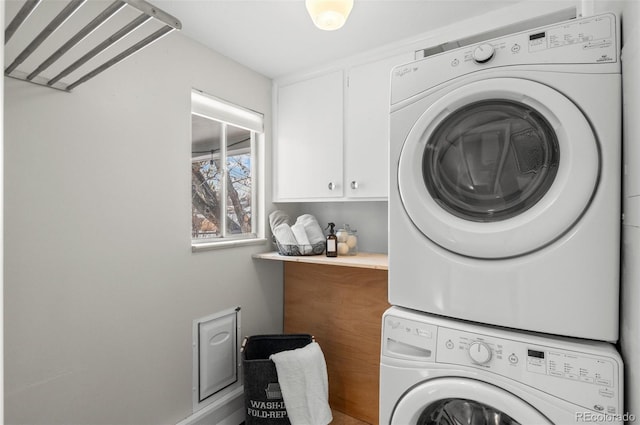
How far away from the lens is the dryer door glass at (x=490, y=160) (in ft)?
3.27

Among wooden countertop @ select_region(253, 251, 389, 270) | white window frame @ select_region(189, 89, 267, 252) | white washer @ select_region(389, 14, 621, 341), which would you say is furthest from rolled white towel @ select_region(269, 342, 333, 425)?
white washer @ select_region(389, 14, 621, 341)

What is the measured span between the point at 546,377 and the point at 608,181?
551 millimetres

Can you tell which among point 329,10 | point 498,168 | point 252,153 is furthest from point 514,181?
point 252,153

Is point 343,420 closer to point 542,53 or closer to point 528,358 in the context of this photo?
point 528,358

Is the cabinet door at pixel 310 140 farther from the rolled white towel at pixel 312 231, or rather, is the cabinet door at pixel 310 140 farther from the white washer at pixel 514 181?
the white washer at pixel 514 181

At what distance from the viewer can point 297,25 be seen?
1.68m

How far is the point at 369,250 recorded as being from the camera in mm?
2236

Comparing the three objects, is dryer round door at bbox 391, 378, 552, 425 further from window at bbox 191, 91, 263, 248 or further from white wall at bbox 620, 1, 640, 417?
window at bbox 191, 91, 263, 248

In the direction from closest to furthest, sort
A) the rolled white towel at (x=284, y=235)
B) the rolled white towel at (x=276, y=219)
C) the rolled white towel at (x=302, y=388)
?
the rolled white towel at (x=302, y=388) → the rolled white towel at (x=284, y=235) → the rolled white towel at (x=276, y=219)

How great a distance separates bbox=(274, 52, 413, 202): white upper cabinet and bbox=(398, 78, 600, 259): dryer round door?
27.4 inches

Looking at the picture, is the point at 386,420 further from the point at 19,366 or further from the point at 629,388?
the point at 19,366

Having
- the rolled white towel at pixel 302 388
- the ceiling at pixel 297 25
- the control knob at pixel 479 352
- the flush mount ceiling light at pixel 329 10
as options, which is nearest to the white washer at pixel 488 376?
the control knob at pixel 479 352

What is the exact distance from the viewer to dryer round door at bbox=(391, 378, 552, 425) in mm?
913

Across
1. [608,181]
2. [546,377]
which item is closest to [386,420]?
[546,377]
